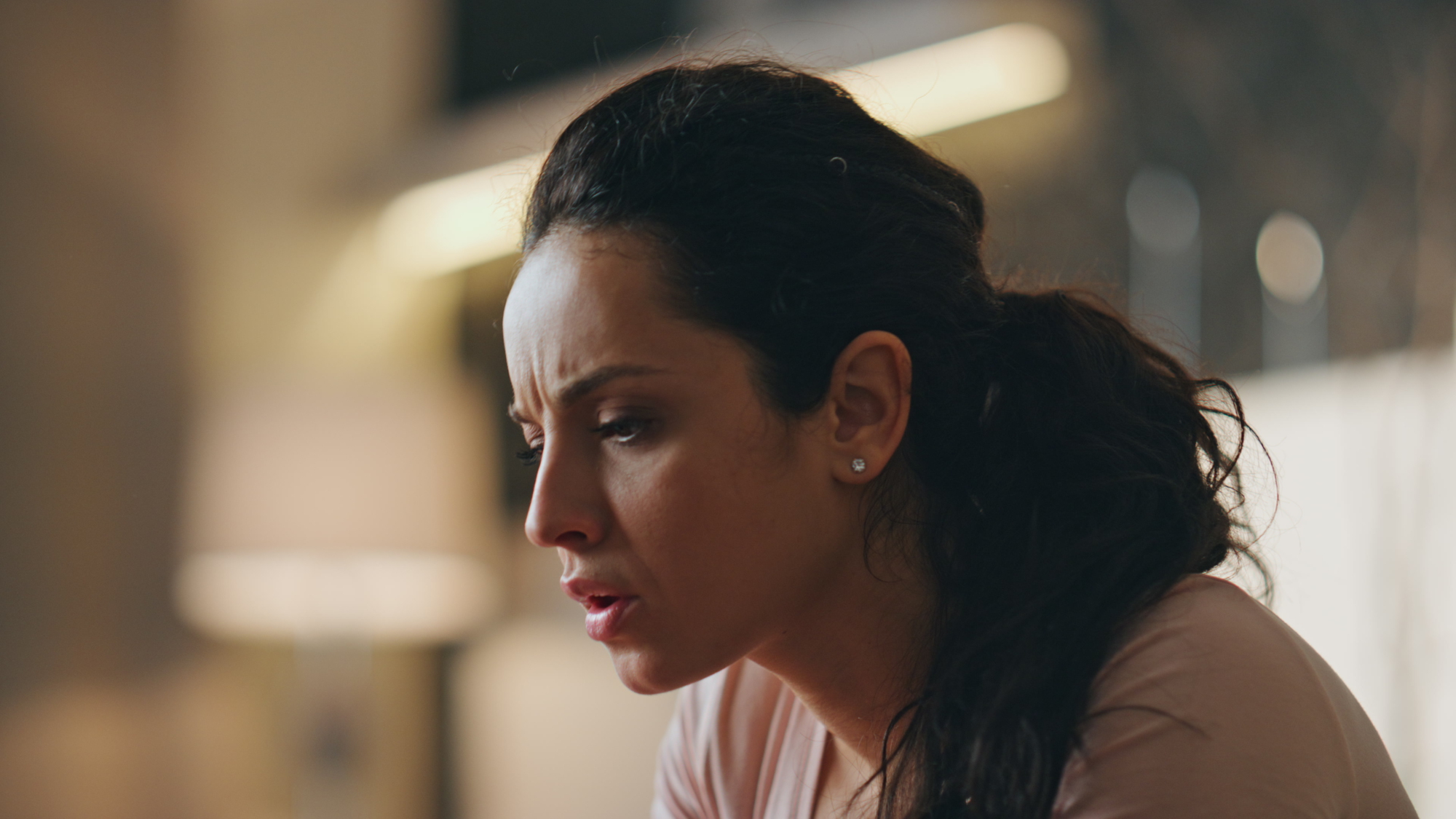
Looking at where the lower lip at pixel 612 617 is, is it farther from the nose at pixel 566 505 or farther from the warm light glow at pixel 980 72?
the warm light glow at pixel 980 72

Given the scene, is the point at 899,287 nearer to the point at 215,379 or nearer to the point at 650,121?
the point at 650,121

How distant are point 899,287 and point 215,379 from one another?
228cm

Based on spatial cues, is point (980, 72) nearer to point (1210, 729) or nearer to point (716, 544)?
point (716, 544)

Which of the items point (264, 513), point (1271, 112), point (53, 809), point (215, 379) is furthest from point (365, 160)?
point (1271, 112)

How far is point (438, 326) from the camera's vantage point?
3.39 metres

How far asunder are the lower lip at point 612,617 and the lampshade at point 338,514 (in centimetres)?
203

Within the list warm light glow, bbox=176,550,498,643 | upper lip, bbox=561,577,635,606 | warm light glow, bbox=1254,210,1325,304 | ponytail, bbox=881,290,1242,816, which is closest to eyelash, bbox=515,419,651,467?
upper lip, bbox=561,577,635,606

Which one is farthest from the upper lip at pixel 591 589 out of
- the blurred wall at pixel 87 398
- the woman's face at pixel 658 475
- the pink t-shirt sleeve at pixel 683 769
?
the blurred wall at pixel 87 398

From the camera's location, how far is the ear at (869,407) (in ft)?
2.71

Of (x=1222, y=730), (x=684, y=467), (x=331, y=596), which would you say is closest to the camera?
(x=1222, y=730)

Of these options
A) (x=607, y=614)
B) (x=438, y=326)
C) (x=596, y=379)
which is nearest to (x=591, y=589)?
(x=607, y=614)

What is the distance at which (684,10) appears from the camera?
3078 mm

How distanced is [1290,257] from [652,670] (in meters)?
1.60

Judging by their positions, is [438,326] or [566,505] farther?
[438,326]
